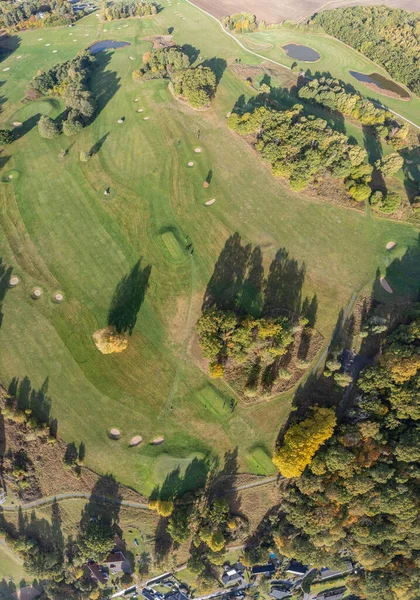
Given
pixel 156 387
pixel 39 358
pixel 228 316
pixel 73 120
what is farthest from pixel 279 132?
pixel 39 358

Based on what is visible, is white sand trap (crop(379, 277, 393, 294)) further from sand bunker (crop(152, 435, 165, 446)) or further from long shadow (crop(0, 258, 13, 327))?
long shadow (crop(0, 258, 13, 327))

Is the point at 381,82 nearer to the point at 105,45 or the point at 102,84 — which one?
the point at 102,84

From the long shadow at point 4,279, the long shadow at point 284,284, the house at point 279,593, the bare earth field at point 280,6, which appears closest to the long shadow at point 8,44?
the bare earth field at point 280,6

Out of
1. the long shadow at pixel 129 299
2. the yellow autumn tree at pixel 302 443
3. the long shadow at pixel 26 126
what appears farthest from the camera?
the long shadow at pixel 26 126

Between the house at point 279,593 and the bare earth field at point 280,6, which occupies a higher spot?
the bare earth field at point 280,6

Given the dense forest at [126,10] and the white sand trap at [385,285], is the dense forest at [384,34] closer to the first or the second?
the dense forest at [126,10]

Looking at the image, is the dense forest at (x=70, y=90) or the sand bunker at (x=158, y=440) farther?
the dense forest at (x=70, y=90)
